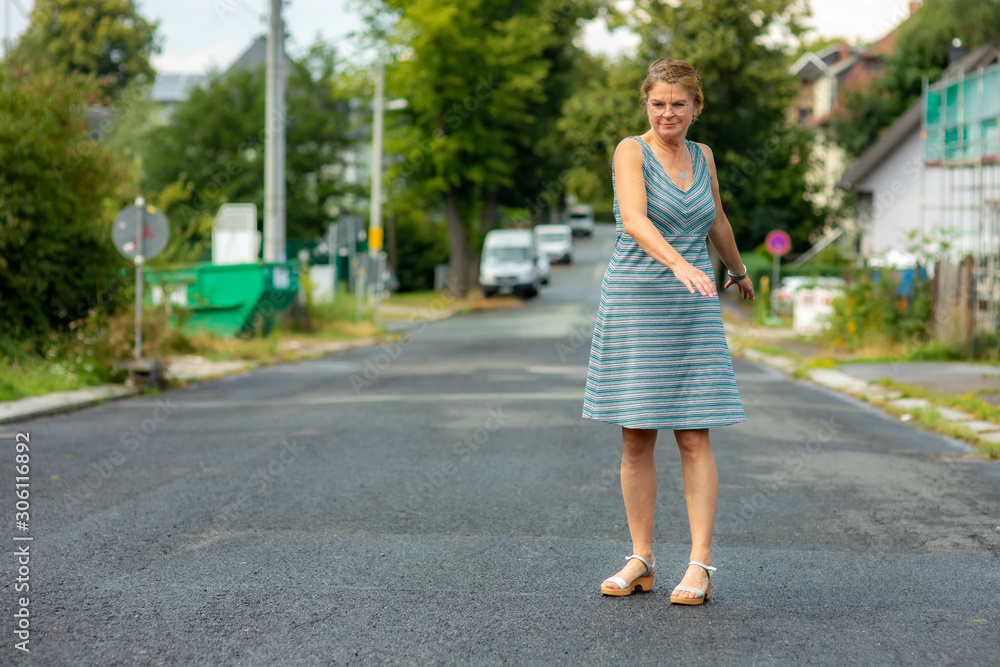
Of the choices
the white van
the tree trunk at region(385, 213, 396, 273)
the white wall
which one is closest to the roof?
the white wall

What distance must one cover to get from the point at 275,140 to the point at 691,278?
18.0 m

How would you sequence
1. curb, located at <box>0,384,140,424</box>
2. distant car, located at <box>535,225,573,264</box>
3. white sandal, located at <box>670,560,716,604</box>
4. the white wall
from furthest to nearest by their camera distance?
distant car, located at <box>535,225,573,264</box>
the white wall
curb, located at <box>0,384,140,424</box>
white sandal, located at <box>670,560,716,604</box>

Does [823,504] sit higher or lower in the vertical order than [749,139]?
lower

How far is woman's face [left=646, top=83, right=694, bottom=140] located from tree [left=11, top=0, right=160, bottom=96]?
61.6m

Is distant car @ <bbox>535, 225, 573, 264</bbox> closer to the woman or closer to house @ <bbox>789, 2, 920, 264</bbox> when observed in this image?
house @ <bbox>789, 2, 920, 264</bbox>

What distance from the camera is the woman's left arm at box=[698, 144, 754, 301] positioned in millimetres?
4188

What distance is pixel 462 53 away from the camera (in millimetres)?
40000

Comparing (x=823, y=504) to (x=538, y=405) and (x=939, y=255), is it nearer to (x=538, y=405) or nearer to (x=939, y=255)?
(x=538, y=405)

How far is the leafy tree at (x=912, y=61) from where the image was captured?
31.5m

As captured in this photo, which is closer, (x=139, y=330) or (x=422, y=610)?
(x=422, y=610)

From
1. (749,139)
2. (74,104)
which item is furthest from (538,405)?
(749,139)

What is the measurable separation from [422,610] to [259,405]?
7526 millimetres

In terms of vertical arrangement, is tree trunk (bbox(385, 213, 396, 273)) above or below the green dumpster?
above

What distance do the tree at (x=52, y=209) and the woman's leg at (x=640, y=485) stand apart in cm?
972
